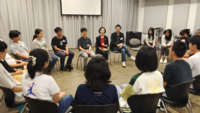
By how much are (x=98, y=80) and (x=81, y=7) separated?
5.93 m

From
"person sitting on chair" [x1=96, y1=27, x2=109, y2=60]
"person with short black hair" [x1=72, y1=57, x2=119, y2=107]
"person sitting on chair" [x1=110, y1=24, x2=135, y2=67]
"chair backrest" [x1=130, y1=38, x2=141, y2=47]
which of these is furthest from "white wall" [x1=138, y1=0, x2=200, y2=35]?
"person with short black hair" [x1=72, y1=57, x2=119, y2=107]

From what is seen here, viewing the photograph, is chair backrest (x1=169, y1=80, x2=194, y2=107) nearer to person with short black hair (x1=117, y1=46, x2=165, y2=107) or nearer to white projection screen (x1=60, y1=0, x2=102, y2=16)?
person with short black hair (x1=117, y1=46, x2=165, y2=107)

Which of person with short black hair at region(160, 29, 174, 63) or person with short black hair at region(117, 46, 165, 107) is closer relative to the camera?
person with short black hair at region(117, 46, 165, 107)

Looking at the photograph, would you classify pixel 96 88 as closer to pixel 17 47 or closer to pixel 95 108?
pixel 95 108

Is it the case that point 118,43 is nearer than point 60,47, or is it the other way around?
point 60,47

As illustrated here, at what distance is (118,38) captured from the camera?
180 inches

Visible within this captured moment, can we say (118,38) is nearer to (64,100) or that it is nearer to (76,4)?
(76,4)

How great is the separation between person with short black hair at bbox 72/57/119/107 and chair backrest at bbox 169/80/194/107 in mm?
705

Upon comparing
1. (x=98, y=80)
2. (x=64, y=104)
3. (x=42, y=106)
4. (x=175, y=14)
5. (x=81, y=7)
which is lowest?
(x=64, y=104)

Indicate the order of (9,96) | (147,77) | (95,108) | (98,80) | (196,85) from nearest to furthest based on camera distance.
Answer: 1. (95,108)
2. (98,80)
3. (147,77)
4. (9,96)
5. (196,85)

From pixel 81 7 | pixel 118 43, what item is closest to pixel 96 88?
pixel 118 43

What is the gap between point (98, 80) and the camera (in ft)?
3.85

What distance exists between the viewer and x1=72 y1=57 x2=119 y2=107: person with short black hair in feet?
3.82

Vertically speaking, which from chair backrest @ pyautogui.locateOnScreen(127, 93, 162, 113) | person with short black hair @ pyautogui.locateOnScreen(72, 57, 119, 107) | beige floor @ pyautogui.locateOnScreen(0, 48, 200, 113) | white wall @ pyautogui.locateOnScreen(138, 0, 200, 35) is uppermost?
white wall @ pyautogui.locateOnScreen(138, 0, 200, 35)
